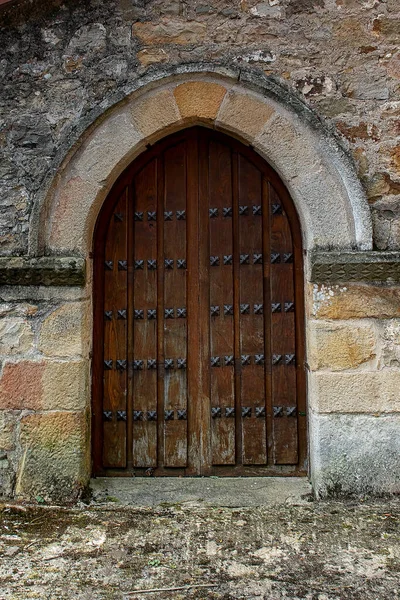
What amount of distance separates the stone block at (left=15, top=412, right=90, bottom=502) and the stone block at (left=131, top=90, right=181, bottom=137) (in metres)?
1.69

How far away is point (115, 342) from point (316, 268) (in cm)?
127

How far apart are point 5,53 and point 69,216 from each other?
108cm

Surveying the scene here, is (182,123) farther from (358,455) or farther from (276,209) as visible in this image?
(358,455)

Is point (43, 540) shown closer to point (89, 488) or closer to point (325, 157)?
point (89, 488)

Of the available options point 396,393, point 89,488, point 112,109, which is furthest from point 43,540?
point 112,109

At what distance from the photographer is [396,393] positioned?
2848 millimetres

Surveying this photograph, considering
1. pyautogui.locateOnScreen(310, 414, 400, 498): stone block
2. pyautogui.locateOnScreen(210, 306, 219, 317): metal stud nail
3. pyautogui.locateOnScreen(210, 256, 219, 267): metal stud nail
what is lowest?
pyautogui.locateOnScreen(310, 414, 400, 498): stone block

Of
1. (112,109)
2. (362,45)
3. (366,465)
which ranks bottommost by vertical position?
(366,465)

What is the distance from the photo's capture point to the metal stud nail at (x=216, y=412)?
315cm

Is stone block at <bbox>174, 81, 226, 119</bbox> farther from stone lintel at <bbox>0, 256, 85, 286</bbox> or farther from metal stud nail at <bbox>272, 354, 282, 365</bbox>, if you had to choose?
metal stud nail at <bbox>272, 354, 282, 365</bbox>

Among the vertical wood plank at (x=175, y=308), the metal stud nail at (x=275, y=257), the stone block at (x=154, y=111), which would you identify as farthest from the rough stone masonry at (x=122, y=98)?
the vertical wood plank at (x=175, y=308)

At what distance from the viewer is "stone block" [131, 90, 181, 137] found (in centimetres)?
300

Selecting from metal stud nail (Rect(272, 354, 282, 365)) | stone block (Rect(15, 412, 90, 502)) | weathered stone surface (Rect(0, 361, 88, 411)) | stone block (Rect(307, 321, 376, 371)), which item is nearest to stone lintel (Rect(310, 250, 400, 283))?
stone block (Rect(307, 321, 376, 371))

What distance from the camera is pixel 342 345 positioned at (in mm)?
2881
